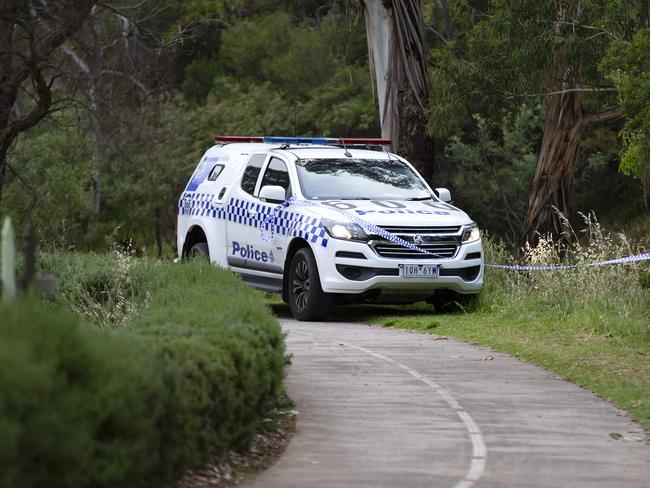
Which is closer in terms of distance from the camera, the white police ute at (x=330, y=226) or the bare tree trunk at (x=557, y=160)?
the white police ute at (x=330, y=226)

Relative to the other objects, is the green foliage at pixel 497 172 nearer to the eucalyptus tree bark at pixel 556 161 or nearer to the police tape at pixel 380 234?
the eucalyptus tree bark at pixel 556 161

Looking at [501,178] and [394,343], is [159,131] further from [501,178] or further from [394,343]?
[394,343]

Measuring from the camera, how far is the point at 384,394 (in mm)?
11156

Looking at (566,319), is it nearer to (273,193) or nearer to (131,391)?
(273,193)

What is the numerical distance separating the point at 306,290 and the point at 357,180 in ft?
5.38

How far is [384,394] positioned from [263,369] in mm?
2239

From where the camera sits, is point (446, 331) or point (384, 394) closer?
point (384, 394)

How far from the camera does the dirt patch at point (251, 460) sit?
8.11 meters

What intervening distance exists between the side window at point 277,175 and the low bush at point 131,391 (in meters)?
7.58

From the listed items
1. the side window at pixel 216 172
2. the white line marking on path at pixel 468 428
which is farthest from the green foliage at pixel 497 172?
the white line marking on path at pixel 468 428

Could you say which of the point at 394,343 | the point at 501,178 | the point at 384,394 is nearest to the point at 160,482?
the point at 384,394

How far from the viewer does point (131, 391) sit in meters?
6.50

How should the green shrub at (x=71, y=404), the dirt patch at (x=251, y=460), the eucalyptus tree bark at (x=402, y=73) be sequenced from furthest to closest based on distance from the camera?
the eucalyptus tree bark at (x=402, y=73)
the dirt patch at (x=251, y=460)
the green shrub at (x=71, y=404)

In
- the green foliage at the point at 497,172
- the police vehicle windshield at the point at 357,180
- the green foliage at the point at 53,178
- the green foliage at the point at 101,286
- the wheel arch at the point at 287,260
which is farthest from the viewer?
the green foliage at the point at 497,172
